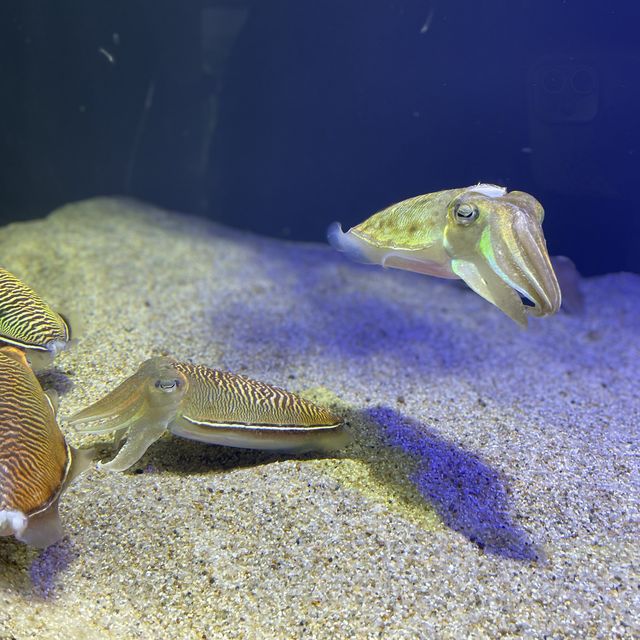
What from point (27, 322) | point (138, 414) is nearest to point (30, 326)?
point (27, 322)

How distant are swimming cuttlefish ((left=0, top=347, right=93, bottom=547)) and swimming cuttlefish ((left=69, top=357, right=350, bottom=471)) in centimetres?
21

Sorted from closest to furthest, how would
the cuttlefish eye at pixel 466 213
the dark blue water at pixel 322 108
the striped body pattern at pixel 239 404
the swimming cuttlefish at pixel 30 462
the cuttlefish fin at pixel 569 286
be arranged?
the swimming cuttlefish at pixel 30 462 → the cuttlefish eye at pixel 466 213 → the striped body pattern at pixel 239 404 → the dark blue water at pixel 322 108 → the cuttlefish fin at pixel 569 286

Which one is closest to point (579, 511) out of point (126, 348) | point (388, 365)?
point (388, 365)

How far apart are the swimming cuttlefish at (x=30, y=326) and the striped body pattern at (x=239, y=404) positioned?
2.13 feet

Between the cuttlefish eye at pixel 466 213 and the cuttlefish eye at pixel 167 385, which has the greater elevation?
the cuttlefish eye at pixel 466 213

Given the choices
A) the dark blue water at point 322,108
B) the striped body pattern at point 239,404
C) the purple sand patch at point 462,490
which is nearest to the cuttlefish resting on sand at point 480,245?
the striped body pattern at point 239,404

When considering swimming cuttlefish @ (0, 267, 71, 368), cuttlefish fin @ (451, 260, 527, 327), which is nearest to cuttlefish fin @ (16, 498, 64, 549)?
swimming cuttlefish @ (0, 267, 71, 368)

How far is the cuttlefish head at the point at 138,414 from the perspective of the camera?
225 cm

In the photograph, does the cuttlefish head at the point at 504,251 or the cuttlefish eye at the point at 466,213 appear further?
the cuttlefish eye at the point at 466,213

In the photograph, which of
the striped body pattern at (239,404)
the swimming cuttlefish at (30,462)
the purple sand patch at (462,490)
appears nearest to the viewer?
the swimming cuttlefish at (30,462)

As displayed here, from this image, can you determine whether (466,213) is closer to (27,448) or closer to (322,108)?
(27,448)

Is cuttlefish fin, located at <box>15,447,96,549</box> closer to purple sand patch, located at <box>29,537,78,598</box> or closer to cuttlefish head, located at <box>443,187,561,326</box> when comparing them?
purple sand patch, located at <box>29,537,78,598</box>

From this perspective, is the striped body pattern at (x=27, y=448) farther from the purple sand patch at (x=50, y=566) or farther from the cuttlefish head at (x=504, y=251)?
the cuttlefish head at (x=504, y=251)

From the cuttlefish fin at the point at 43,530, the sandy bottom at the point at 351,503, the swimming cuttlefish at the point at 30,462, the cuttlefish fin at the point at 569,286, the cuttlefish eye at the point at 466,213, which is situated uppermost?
the cuttlefish eye at the point at 466,213
